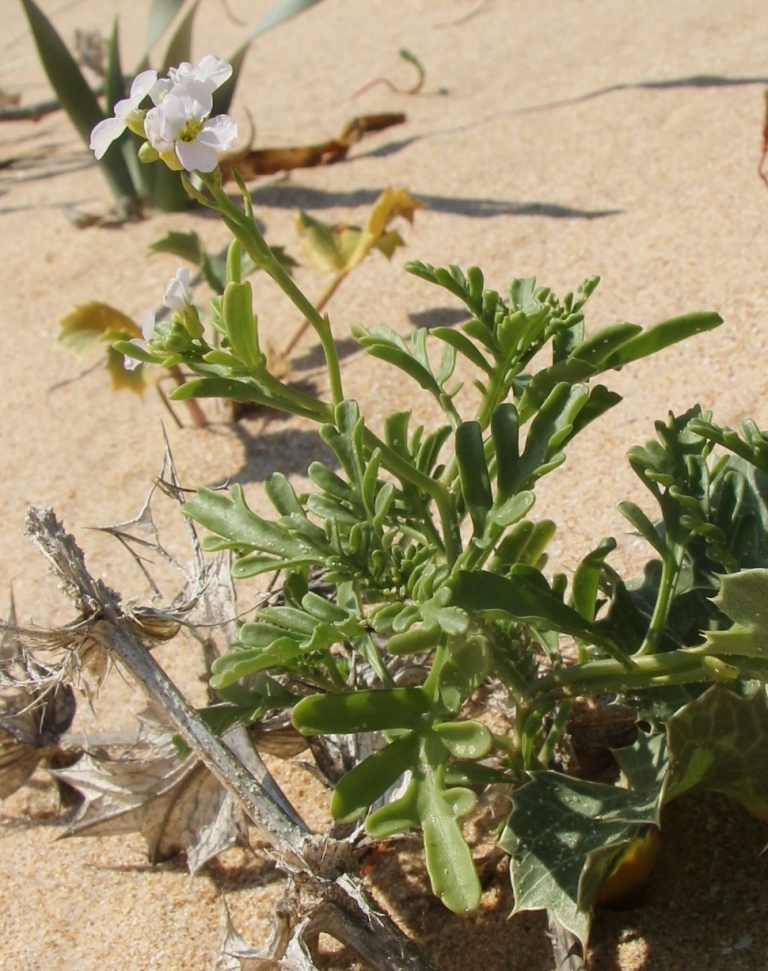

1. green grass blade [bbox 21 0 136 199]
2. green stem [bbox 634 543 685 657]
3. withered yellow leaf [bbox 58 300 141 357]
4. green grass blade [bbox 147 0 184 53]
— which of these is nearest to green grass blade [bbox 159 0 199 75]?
green grass blade [bbox 147 0 184 53]

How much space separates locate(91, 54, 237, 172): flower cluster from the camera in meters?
1.00

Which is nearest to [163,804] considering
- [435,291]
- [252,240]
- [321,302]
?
[252,240]

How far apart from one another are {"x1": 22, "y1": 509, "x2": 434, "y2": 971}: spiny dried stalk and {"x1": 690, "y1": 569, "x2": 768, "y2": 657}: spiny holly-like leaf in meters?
0.46

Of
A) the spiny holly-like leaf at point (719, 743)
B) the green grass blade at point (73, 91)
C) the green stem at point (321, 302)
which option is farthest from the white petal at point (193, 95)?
the green grass blade at point (73, 91)

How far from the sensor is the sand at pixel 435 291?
54.3 inches

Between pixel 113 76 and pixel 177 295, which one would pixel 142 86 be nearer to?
pixel 177 295

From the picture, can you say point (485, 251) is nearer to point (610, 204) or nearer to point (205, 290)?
point (610, 204)

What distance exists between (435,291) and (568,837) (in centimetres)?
159

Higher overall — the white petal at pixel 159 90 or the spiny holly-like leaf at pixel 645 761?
the white petal at pixel 159 90

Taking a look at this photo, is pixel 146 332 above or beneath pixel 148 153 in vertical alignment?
beneath

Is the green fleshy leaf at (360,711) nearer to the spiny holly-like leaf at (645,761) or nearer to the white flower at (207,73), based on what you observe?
the spiny holly-like leaf at (645,761)

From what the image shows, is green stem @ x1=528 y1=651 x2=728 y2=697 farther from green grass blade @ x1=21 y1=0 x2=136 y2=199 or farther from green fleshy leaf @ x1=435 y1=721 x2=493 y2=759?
green grass blade @ x1=21 y1=0 x2=136 y2=199

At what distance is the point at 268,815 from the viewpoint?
4.02 ft

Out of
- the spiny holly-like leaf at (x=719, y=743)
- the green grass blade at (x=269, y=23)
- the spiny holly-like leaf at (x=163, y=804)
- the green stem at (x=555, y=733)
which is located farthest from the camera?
the green grass blade at (x=269, y=23)
